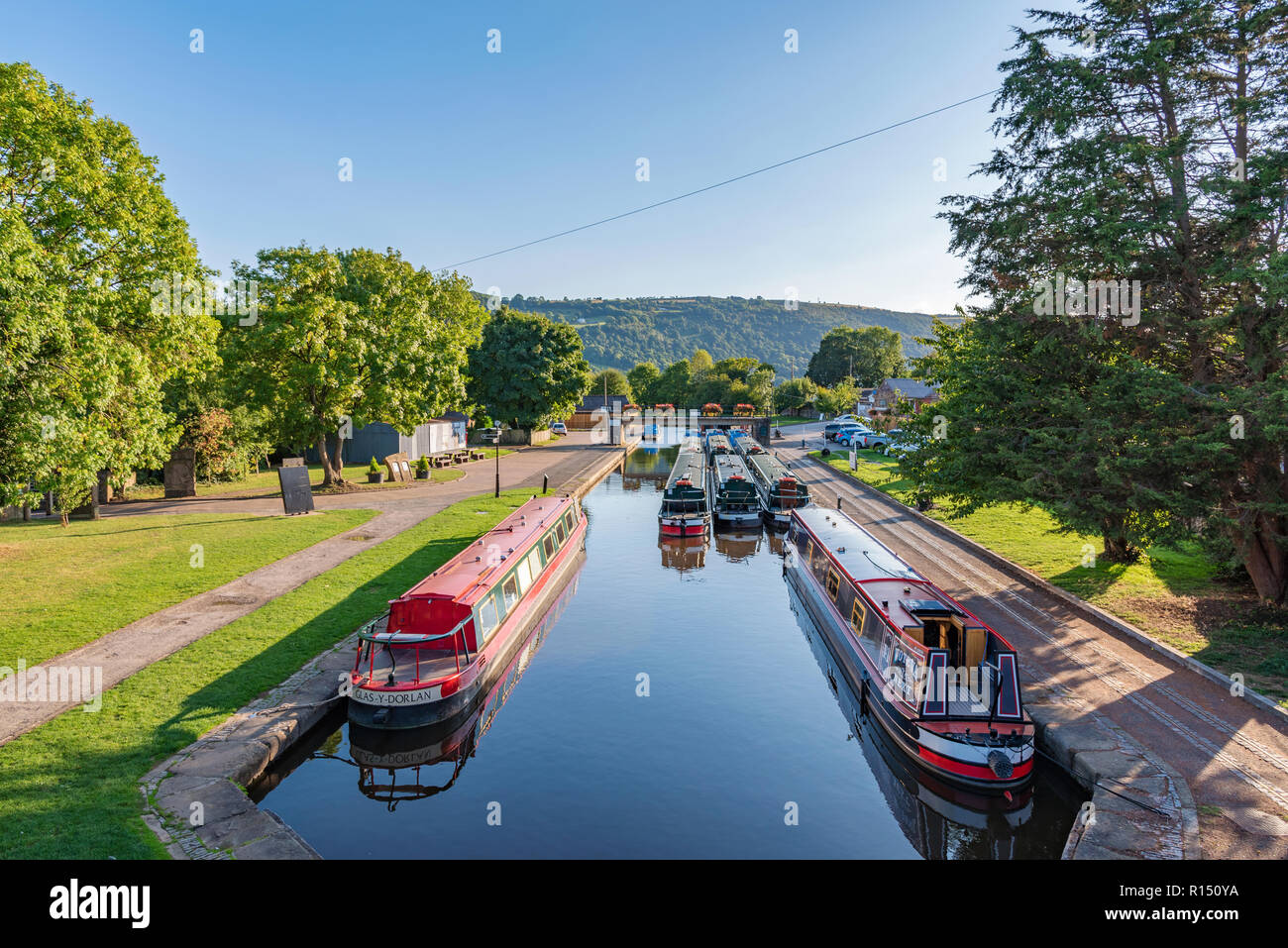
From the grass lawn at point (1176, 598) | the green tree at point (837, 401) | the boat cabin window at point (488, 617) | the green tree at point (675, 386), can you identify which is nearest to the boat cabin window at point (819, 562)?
the grass lawn at point (1176, 598)

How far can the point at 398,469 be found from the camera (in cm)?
4288

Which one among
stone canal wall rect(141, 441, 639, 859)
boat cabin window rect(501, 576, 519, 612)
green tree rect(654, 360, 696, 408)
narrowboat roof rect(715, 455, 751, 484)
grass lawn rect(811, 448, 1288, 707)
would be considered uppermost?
green tree rect(654, 360, 696, 408)

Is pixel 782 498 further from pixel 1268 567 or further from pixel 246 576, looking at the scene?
pixel 246 576

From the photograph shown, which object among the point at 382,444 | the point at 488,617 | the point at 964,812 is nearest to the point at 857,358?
the point at 382,444

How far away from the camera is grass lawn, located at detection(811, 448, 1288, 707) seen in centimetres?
1488

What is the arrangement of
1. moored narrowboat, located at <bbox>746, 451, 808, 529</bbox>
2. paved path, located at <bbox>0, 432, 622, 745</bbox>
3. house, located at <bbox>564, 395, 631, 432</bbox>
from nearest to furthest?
paved path, located at <bbox>0, 432, 622, 745</bbox>
moored narrowboat, located at <bbox>746, 451, 808, 529</bbox>
house, located at <bbox>564, 395, 631, 432</bbox>

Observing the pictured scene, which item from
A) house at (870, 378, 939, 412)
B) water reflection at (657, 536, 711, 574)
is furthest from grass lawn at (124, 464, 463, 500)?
house at (870, 378, 939, 412)

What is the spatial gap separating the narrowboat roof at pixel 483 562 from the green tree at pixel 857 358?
114 metres

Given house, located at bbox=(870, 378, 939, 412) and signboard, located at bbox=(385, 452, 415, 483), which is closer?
signboard, located at bbox=(385, 452, 415, 483)

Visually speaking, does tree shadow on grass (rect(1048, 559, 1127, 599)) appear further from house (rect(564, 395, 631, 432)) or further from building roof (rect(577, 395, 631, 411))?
building roof (rect(577, 395, 631, 411))

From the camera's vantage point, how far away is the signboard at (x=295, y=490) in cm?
2967

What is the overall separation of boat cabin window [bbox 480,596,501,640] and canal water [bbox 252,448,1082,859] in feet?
4.34

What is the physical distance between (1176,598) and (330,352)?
34.7 m
